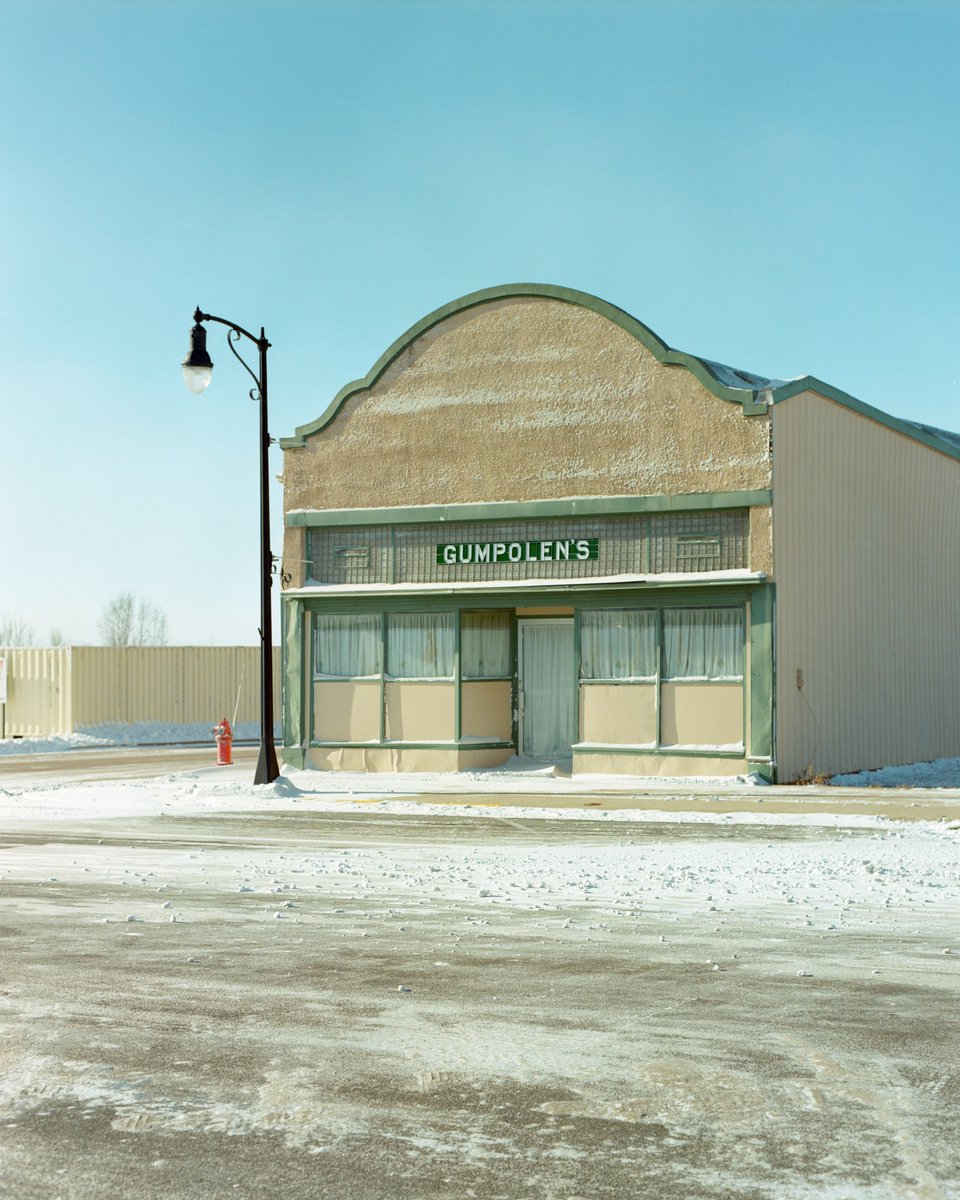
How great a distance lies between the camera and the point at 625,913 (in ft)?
35.9

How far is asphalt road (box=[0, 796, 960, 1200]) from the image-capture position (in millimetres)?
5305

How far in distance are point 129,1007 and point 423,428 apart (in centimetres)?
1862

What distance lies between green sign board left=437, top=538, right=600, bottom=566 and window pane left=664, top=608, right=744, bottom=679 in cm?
172

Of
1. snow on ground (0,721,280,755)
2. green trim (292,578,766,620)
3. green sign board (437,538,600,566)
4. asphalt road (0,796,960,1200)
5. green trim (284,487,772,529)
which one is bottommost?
snow on ground (0,721,280,755)

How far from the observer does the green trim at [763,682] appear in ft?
74.6

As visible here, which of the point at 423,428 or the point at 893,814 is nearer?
the point at 893,814

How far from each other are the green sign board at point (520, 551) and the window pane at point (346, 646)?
72.0 inches

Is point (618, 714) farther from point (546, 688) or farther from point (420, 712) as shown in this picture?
point (420, 712)

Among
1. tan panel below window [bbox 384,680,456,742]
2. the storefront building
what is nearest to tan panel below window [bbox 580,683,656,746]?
the storefront building

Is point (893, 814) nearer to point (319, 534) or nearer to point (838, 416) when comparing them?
point (838, 416)

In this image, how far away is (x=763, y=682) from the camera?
22781 mm

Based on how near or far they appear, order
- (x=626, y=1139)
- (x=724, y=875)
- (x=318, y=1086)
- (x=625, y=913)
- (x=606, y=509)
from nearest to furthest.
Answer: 1. (x=626, y=1139)
2. (x=318, y=1086)
3. (x=625, y=913)
4. (x=724, y=875)
5. (x=606, y=509)

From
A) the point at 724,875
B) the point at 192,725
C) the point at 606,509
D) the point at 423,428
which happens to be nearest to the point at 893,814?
the point at 724,875

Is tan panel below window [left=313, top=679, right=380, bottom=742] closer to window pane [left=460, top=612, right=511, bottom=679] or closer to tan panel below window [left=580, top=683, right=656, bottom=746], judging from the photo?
window pane [left=460, top=612, right=511, bottom=679]
